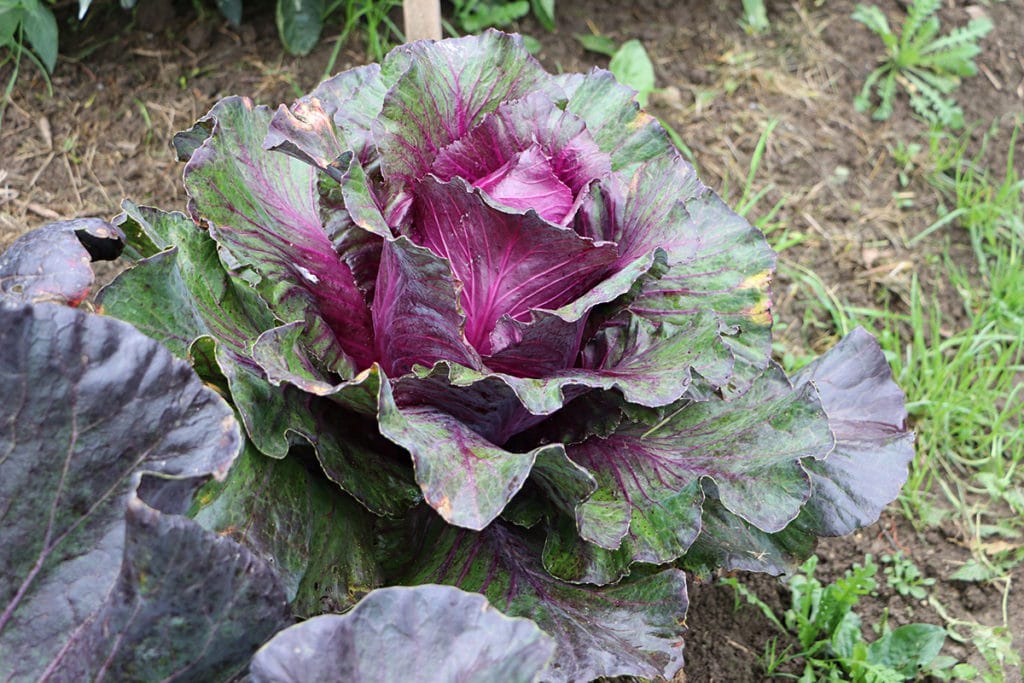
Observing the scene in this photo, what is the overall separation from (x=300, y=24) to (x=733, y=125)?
5.04ft

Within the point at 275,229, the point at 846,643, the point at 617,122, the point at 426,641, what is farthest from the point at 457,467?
the point at 846,643

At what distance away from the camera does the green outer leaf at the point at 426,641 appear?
111cm

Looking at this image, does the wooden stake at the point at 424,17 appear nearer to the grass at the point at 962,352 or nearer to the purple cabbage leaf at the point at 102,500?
the grass at the point at 962,352

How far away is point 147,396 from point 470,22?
2427 mm

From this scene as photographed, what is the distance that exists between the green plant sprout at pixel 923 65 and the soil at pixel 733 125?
0.06 meters

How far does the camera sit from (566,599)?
169 centimetres

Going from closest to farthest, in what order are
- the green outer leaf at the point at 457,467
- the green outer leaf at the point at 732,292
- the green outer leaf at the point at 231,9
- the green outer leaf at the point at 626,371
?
the green outer leaf at the point at 457,467 → the green outer leaf at the point at 626,371 → the green outer leaf at the point at 732,292 → the green outer leaf at the point at 231,9

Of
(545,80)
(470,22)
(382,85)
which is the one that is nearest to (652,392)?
(545,80)

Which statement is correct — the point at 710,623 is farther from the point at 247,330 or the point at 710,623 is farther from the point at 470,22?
the point at 470,22

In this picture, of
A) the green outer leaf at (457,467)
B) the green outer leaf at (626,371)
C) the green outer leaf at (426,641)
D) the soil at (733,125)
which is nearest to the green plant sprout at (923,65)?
the soil at (733,125)

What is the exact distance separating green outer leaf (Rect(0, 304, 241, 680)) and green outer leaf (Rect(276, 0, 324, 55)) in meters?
2.24

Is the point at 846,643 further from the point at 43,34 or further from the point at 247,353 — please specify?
the point at 43,34

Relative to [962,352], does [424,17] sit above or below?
above

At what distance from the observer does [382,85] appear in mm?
1816
